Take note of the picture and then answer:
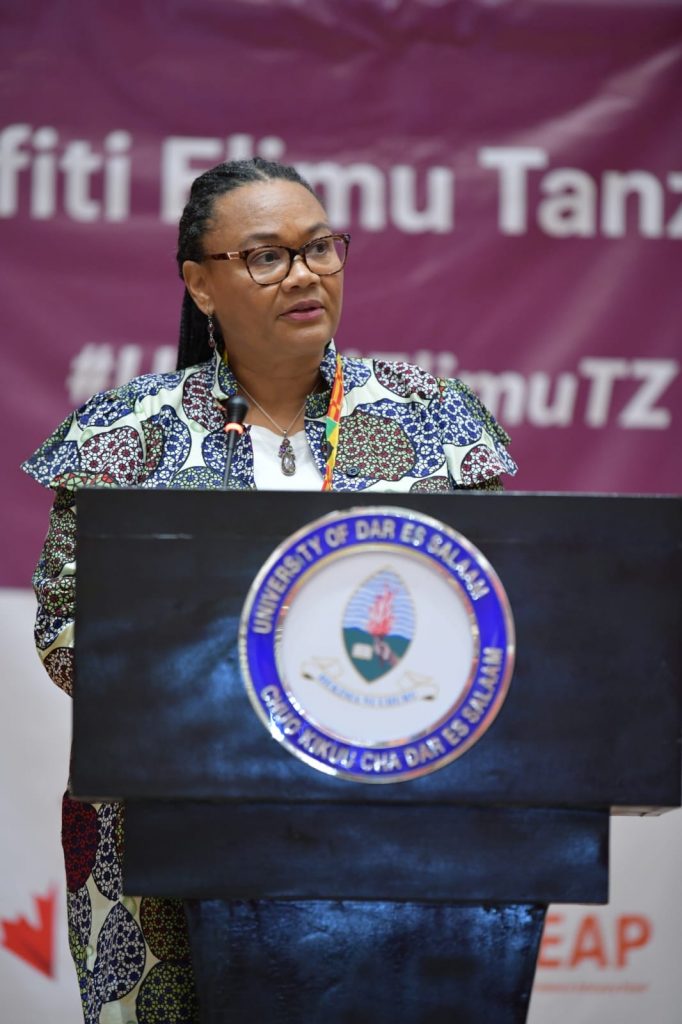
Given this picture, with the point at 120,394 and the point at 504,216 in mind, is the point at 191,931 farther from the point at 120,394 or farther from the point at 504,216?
the point at 504,216

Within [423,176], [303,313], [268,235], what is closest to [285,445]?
[303,313]

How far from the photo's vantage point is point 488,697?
1408 mm

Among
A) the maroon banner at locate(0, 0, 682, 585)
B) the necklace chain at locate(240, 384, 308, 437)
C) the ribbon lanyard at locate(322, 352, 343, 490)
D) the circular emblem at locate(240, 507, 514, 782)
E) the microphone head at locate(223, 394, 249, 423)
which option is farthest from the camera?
the maroon banner at locate(0, 0, 682, 585)

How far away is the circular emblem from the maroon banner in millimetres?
1972

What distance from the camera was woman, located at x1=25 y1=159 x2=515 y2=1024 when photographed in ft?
6.60

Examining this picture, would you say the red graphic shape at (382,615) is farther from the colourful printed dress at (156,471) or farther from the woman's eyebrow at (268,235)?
the woman's eyebrow at (268,235)

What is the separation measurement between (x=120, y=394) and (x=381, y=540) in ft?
2.89

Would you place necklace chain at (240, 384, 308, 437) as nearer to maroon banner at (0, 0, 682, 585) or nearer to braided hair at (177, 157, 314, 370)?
braided hair at (177, 157, 314, 370)

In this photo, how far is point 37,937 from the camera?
10.6 feet

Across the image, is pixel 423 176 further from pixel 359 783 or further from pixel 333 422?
pixel 359 783

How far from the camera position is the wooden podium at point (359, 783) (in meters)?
1.42

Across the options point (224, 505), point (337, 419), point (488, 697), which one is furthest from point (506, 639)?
point (337, 419)

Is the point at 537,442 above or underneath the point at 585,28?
underneath

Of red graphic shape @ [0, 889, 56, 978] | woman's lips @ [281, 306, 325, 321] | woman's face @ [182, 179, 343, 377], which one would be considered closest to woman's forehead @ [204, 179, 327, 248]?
woman's face @ [182, 179, 343, 377]
